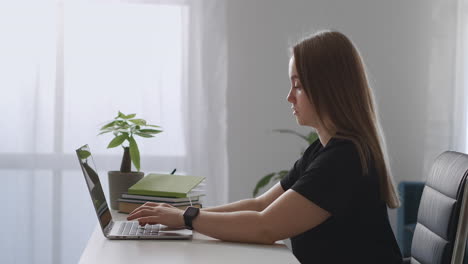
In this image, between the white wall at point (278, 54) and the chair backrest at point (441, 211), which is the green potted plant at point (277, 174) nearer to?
the white wall at point (278, 54)

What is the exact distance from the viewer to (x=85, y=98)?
3934mm

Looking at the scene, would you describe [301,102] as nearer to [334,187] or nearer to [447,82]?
[334,187]

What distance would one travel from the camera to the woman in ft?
5.32

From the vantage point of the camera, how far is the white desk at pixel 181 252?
4.83 ft

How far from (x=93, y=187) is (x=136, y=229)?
17 cm

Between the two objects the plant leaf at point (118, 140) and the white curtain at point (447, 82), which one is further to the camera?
the white curtain at point (447, 82)

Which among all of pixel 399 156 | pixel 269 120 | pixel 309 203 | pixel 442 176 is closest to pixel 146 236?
pixel 309 203

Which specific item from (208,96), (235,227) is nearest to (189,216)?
(235,227)

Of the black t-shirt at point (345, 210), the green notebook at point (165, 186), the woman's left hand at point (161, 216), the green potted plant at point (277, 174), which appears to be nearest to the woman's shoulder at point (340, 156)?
the black t-shirt at point (345, 210)

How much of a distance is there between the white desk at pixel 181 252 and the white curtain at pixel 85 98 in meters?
2.25

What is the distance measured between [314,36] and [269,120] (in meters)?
2.32

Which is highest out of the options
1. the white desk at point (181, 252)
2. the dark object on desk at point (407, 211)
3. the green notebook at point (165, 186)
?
the green notebook at point (165, 186)

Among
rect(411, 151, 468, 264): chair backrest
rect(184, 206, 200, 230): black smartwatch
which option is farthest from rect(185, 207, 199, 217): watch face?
rect(411, 151, 468, 264): chair backrest

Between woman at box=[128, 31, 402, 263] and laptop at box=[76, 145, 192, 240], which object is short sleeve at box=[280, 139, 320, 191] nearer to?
woman at box=[128, 31, 402, 263]
